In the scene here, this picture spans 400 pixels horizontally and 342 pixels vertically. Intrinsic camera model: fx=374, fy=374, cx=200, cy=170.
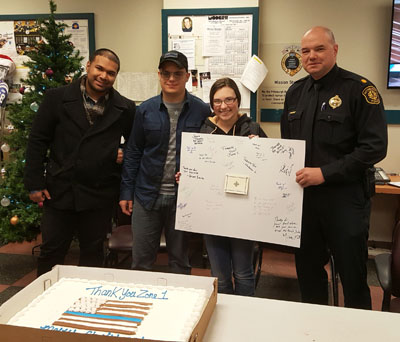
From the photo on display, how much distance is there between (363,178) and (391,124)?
1.96 metres

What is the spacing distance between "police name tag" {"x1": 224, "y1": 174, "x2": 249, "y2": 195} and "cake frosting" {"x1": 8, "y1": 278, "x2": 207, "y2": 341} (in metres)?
0.73

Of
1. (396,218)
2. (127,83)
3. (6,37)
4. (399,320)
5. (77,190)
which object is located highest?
(6,37)

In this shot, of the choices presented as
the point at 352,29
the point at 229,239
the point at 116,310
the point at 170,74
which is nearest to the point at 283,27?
the point at 352,29

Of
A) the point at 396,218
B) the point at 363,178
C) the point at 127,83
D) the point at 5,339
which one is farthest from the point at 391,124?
the point at 5,339

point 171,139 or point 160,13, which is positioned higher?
point 160,13

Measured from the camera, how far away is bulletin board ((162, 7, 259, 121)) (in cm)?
360

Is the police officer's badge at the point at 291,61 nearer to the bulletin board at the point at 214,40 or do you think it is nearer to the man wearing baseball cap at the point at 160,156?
the bulletin board at the point at 214,40

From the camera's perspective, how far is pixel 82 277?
1.35 metres

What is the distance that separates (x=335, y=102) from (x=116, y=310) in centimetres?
149

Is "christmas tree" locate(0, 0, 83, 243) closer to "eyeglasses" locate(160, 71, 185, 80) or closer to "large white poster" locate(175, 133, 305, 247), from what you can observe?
"eyeglasses" locate(160, 71, 185, 80)

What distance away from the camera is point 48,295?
3.90ft

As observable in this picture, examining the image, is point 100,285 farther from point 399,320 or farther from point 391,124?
point 391,124

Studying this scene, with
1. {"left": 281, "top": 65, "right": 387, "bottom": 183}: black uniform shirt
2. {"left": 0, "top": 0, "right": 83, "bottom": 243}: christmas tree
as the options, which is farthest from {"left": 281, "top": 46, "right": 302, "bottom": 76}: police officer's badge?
{"left": 0, "top": 0, "right": 83, "bottom": 243}: christmas tree

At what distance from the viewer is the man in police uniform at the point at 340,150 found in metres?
1.86
